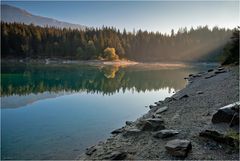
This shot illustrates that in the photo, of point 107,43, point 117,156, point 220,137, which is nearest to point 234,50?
point 220,137

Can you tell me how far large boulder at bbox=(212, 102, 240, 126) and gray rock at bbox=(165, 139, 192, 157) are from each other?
204cm

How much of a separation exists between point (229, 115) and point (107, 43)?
98028mm

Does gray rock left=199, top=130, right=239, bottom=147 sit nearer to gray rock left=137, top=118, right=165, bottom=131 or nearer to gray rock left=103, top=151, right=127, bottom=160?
gray rock left=137, top=118, right=165, bottom=131

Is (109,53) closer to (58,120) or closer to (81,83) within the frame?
(81,83)

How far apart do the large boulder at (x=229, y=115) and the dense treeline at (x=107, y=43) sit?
294 ft

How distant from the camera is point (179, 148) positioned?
761cm

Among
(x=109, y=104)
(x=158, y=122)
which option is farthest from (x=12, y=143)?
(x=109, y=104)

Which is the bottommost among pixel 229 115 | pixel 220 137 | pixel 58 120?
pixel 58 120

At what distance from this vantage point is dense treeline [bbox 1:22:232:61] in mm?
95619

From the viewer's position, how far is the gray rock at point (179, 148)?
7449 millimetres

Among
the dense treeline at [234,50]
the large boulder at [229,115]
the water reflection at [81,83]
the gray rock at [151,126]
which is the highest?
the dense treeline at [234,50]

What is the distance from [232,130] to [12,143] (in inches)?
354

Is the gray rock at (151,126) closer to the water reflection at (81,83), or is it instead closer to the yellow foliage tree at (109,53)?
the water reflection at (81,83)

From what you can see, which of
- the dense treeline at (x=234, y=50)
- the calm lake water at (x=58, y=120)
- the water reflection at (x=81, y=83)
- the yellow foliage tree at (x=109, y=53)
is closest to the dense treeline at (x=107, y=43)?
the yellow foliage tree at (x=109, y=53)
